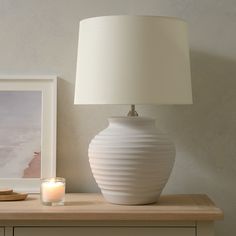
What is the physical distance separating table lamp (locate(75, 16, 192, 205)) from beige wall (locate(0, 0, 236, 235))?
240 millimetres

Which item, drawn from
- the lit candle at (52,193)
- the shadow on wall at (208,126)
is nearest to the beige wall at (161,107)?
the shadow on wall at (208,126)

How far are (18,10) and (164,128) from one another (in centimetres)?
60

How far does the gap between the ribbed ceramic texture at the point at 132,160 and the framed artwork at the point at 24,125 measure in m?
0.28

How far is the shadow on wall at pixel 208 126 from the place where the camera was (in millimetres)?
1643

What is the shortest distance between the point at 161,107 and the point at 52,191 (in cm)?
47

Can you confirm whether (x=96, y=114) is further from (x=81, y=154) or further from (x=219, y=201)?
(x=219, y=201)

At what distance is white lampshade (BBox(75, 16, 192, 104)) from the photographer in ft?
4.36

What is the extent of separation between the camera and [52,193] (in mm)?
1389

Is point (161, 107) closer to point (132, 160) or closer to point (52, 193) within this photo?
point (132, 160)

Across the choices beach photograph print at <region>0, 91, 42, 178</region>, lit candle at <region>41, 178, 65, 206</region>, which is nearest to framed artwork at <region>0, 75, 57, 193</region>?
beach photograph print at <region>0, 91, 42, 178</region>

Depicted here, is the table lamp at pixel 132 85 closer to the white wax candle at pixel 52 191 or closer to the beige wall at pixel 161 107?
the white wax candle at pixel 52 191

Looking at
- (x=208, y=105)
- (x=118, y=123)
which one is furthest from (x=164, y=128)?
(x=118, y=123)

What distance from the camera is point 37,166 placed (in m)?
1.62

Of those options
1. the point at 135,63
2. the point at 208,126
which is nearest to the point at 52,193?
the point at 135,63
